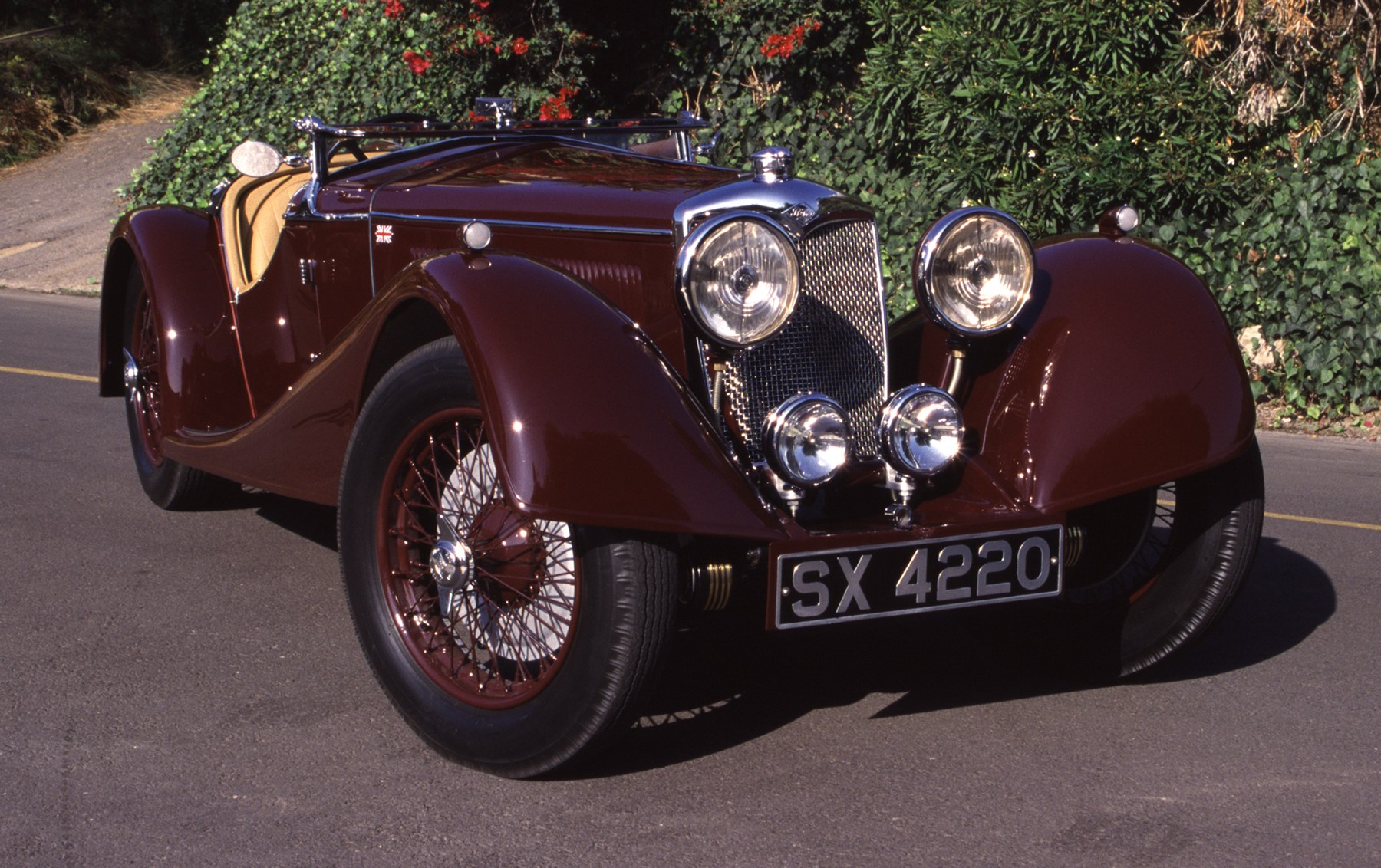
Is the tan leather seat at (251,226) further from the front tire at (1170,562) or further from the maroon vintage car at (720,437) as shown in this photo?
the front tire at (1170,562)

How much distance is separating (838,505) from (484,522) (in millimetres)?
845

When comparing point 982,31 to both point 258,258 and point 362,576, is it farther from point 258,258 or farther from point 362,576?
point 362,576

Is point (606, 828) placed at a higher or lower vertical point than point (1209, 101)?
lower

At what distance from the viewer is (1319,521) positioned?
18.6ft

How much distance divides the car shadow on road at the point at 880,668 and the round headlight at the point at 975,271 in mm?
807

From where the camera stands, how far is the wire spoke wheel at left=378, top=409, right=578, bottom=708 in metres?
3.26

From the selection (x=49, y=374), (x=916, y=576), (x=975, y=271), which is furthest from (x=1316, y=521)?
(x=49, y=374)

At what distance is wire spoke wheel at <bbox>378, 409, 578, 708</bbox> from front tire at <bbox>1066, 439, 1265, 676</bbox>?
134cm

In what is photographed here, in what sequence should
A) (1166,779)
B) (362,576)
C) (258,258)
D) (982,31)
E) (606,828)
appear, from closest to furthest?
(606,828)
(1166,779)
(362,576)
(258,258)
(982,31)

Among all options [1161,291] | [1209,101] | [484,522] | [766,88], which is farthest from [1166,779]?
[766,88]

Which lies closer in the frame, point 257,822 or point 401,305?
point 257,822

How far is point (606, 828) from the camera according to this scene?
2.96 meters

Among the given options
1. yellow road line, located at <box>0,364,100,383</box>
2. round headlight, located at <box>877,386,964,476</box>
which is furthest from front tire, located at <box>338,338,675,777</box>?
yellow road line, located at <box>0,364,100,383</box>

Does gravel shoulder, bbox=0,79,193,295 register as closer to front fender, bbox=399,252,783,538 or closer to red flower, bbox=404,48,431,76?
red flower, bbox=404,48,431,76
